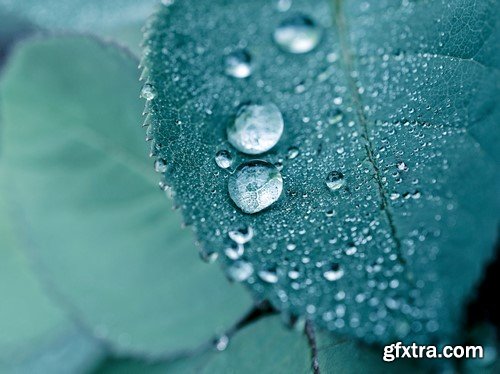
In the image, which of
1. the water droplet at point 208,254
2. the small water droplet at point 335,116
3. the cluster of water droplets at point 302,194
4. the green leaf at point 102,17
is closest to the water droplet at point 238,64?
the cluster of water droplets at point 302,194

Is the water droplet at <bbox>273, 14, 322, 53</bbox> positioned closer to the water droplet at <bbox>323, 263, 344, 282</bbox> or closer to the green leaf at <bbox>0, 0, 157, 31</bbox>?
the water droplet at <bbox>323, 263, 344, 282</bbox>

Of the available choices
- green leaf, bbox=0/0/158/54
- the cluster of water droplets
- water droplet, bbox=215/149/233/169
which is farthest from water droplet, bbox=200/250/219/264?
green leaf, bbox=0/0/158/54

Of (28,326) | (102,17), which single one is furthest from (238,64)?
(28,326)

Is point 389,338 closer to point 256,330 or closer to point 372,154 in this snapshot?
point 256,330

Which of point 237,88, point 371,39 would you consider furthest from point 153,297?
point 371,39

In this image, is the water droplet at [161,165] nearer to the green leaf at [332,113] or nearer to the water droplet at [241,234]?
the green leaf at [332,113]

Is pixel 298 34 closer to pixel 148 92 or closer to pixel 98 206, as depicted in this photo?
pixel 148 92

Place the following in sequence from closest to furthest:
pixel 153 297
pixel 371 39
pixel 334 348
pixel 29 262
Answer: pixel 371 39, pixel 334 348, pixel 153 297, pixel 29 262
